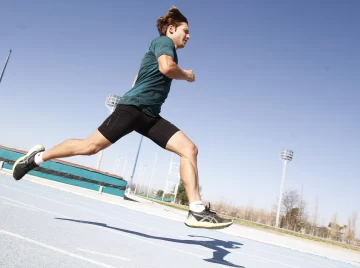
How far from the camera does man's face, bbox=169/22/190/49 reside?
3371 mm

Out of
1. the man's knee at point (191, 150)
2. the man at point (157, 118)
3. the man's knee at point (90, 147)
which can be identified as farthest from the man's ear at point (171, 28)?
the man's knee at point (90, 147)

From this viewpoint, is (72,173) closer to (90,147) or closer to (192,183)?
(90,147)

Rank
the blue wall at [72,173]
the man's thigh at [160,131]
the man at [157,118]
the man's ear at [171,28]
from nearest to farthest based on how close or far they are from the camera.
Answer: the man at [157,118], the man's thigh at [160,131], the man's ear at [171,28], the blue wall at [72,173]

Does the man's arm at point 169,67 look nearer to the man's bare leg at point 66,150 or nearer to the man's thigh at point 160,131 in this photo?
the man's thigh at point 160,131

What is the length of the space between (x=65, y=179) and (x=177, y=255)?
1393 cm

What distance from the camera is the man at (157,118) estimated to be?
119 inches

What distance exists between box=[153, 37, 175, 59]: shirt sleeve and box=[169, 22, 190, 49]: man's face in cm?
23

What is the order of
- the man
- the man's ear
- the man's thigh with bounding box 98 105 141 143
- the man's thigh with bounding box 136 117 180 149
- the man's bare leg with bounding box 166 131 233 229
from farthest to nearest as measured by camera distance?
the man's ear
the man's thigh with bounding box 136 117 180 149
the man's thigh with bounding box 98 105 141 143
the man
the man's bare leg with bounding box 166 131 233 229

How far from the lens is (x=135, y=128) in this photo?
3.31 meters

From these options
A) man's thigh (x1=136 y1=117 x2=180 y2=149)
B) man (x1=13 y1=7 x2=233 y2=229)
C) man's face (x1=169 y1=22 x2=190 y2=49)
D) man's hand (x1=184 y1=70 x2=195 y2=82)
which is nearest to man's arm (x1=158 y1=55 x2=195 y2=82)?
man (x1=13 y1=7 x2=233 y2=229)

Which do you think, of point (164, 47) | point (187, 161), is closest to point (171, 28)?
point (164, 47)

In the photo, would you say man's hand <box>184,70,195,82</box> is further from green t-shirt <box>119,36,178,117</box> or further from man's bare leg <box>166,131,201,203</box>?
man's bare leg <box>166,131,201,203</box>

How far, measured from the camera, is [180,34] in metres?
3.38

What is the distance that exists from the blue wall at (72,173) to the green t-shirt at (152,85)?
46.4 ft
